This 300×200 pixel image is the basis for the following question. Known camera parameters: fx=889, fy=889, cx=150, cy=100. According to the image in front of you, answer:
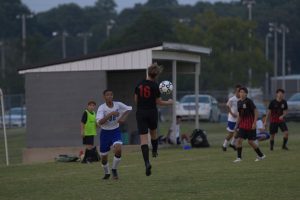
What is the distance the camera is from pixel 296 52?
299ft

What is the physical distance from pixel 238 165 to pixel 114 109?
14.2 ft

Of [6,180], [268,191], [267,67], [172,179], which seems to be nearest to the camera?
[268,191]

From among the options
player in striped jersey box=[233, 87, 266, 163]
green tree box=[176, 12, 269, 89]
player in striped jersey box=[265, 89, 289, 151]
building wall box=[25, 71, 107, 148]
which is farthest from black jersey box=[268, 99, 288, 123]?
green tree box=[176, 12, 269, 89]

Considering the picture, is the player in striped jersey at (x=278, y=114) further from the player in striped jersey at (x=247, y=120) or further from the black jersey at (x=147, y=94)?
the black jersey at (x=147, y=94)

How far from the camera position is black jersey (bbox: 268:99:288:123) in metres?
26.2

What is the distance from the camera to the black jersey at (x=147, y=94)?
624 inches

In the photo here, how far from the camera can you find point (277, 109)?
2634cm

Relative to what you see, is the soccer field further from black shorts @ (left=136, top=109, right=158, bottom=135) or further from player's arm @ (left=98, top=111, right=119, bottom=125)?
player's arm @ (left=98, top=111, right=119, bottom=125)

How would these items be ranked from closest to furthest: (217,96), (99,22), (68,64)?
→ (68,64) → (217,96) → (99,22)

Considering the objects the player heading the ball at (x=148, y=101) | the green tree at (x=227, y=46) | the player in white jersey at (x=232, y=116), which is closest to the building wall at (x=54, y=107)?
the player in white jersey at (x=232, y=116)

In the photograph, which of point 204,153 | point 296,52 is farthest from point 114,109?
point 296,52

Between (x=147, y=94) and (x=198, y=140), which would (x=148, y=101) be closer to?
(x=147, y=94)

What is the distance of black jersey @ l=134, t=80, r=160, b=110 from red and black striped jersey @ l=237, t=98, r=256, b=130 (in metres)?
5.61

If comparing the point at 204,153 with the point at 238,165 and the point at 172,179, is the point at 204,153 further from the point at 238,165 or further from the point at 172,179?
the point at 172,179
